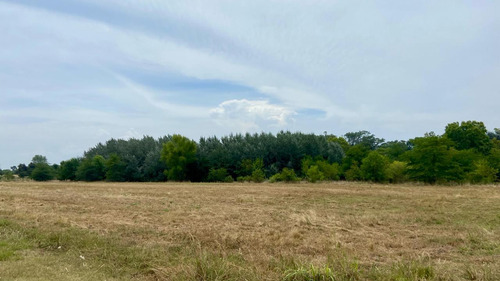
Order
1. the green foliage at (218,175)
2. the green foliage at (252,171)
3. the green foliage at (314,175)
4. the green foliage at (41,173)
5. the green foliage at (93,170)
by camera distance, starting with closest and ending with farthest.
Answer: the green foliage at (314,175) < the green foliage at (252,171) < the green foliage at (218,175) < the green foliage at (93,170) < the green foliage at (41,173)

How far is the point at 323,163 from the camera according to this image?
153 ft

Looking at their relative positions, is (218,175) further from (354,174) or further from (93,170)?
(93,170)

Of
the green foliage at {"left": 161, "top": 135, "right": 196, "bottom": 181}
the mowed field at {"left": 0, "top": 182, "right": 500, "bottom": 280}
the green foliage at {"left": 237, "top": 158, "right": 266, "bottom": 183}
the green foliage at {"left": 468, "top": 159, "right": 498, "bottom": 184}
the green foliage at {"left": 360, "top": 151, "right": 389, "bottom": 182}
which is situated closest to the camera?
the mowed field at {"left": 0, "top": 182, "right": 500, "bottom": 280}

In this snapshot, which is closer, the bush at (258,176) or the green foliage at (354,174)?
the green foliage at (354,174)

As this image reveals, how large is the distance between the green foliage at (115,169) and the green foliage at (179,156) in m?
10.7

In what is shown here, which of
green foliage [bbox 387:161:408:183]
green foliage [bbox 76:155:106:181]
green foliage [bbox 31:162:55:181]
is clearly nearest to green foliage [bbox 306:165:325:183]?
green foliage [bbox 387:161:408:183]

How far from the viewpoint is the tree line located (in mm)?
37031

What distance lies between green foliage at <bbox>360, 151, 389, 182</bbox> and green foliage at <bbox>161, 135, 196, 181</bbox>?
30.1 metres

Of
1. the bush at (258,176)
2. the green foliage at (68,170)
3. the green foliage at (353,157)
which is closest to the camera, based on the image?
the bush at (258,176)

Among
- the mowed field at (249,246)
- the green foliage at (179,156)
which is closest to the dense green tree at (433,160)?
the mowed field at (249,246)

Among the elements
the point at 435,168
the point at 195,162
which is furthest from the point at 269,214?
the point at 195,162

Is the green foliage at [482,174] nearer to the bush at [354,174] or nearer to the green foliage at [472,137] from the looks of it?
the bush at [354,174]

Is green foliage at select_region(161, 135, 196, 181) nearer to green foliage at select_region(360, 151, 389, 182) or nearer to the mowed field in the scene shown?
green foliage at select_region(360, 151, 389, 182)

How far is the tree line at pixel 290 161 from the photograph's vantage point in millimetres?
37031
